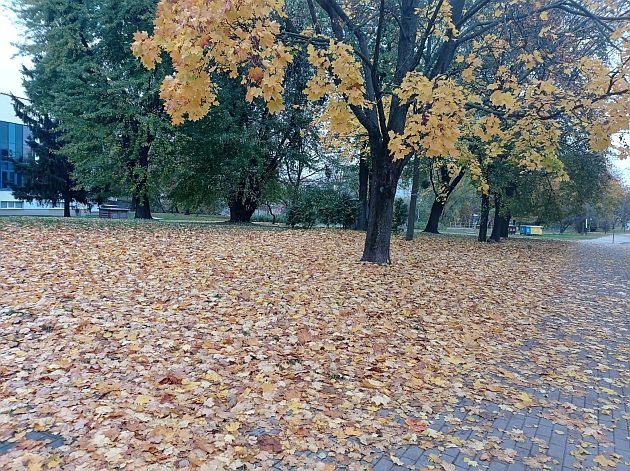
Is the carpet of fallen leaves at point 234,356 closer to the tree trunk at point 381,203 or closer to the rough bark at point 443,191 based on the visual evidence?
the tree trunk at point 381,203

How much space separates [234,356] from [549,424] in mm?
2820

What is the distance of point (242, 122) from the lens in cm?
1878

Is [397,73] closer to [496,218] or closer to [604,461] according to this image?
[604,461]

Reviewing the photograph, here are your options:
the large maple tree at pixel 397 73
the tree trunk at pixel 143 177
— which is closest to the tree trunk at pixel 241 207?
the tree trunk at pixel 143 177

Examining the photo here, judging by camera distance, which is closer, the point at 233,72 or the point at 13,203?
the point at 233,72

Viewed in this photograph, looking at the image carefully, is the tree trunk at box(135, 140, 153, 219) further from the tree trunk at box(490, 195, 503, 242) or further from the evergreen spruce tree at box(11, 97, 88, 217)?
the tree trunk at box(490, 195, 503, 242)

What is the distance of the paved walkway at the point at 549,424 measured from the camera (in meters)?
2.97

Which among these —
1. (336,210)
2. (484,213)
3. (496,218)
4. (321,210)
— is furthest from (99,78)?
(496,218)

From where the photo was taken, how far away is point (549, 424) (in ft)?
11.6

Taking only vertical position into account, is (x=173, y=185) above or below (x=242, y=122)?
below

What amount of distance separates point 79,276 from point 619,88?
28.5 feet

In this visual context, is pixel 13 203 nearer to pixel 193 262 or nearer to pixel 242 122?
pixel 242 122

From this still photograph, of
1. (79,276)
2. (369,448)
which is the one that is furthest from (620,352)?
(79,276)

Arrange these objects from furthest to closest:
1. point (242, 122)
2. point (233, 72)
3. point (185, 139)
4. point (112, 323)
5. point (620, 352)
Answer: point (242, 122)
point (185, 139)
point (233, 72)
point (620, 352)
point (112, 323)
